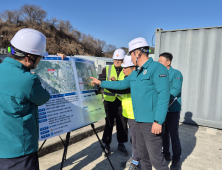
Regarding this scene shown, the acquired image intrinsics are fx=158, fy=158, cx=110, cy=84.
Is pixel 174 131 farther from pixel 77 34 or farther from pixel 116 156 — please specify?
pixel 77 34

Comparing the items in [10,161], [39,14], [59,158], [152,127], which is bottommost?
[59,158]

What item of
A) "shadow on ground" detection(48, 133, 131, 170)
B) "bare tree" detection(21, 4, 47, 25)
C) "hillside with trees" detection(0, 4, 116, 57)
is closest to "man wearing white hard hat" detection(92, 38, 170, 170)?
"shadow on ground" detection(48, 133, 131, 170)

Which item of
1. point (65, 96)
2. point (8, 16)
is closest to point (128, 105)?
point (65, 96)

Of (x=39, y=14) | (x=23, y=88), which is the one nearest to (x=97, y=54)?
(x=39, y=14)

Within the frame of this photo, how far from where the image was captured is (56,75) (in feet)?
7.49

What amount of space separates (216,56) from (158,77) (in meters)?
4.05

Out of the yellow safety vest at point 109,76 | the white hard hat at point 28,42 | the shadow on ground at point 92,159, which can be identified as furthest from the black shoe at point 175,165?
the white hard hat at point 28,42

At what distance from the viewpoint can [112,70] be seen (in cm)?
347

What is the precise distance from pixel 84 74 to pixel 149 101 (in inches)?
47.7

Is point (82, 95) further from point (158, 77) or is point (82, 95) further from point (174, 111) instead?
point (174, 111)

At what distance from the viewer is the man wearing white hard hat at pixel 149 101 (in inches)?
75.9

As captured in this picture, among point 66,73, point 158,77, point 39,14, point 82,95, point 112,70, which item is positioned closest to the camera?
point 158,77

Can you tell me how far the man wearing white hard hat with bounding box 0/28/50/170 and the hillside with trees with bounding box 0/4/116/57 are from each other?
95.3 feet

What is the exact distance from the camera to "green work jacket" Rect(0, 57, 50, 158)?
1.36m
